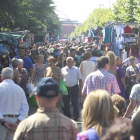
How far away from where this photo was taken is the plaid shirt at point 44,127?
3.10 m

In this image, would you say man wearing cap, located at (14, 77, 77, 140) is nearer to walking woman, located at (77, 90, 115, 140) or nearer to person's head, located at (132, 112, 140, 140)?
walking woman, located at (77, 90, 115, 140)

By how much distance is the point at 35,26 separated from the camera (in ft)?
113

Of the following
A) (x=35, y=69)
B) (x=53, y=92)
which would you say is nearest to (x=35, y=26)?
(x=35, y=69)

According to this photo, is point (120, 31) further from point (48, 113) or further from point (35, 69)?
point (48, 113)

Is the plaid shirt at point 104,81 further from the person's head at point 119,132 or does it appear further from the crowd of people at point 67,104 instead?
the person's head at point 119,132

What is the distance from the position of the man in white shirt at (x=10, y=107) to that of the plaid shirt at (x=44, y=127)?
1998mm

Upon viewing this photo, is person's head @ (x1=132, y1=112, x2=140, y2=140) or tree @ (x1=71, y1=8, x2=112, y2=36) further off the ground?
tree @ (x1=71, y1=8, x2=112, y2=36)

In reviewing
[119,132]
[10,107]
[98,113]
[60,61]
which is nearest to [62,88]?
[60,61]

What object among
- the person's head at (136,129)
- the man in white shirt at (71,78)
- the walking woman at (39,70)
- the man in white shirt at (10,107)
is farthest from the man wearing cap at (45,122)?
the walking woman at (39,70)

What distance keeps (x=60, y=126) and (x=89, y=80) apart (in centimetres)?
275

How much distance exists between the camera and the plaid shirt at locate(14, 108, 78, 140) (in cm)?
310

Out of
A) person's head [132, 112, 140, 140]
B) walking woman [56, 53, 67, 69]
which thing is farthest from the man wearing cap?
walking woman [56, 53, 67, 69]

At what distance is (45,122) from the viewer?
122 inches

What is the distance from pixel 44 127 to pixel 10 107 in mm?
2128
